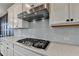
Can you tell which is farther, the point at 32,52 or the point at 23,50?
the point at 23,50

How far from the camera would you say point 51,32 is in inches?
91.7

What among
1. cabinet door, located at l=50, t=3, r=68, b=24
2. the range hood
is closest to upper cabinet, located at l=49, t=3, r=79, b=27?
cabinet door, located at l=50, t=3, r=68, b=24

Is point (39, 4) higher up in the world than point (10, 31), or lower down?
higher up

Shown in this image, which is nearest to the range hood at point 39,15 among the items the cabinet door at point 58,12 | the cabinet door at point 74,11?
the cabinet door at point 58,12

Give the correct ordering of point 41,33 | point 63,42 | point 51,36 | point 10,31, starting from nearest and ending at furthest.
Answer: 1. point 63,42
2. point 51,36
3. point 41,33
4. point 10,31

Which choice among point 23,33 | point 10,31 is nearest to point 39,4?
point 23,33

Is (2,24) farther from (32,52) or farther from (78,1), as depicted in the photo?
(78,1)

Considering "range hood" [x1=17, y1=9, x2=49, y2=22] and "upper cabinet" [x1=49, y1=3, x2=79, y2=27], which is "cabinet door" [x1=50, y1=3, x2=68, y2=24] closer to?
"upper cabinet" [x1=49, y1=3, x2=79, y2=27]

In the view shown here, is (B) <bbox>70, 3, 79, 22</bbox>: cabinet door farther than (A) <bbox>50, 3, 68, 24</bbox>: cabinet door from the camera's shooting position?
No

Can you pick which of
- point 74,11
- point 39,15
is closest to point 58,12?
point 74,11

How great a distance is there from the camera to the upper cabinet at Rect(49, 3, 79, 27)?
1.41 m

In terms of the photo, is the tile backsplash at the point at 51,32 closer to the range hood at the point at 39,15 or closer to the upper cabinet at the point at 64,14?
the range hood at the point at 39,15

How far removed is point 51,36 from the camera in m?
2.34

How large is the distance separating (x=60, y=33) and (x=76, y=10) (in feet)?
2.45
